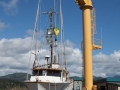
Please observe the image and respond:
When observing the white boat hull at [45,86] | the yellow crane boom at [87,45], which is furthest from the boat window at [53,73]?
the yellow crane boom at [87,45]

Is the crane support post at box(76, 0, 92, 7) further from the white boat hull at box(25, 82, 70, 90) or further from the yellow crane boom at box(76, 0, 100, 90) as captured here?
the white boat hull at box(25, 82, 70, 90)

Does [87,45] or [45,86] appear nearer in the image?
[87,45]

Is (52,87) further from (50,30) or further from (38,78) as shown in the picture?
(50,30)

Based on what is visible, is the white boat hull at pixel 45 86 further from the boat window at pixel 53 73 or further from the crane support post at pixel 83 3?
the crane support post at pixel 83 3

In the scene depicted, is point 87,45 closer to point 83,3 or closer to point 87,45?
point 87,45

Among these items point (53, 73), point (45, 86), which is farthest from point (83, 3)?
point (53, 73)

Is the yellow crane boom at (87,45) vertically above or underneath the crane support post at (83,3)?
underneath

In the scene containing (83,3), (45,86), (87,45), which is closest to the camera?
(87,45)

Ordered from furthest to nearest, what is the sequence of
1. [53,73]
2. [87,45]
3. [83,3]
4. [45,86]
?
[53,73]
[45,86]
[83,3]
[87,45]

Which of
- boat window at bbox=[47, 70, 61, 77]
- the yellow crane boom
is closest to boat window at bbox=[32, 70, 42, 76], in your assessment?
boat window at bbox=[47, 70, 61, 77]

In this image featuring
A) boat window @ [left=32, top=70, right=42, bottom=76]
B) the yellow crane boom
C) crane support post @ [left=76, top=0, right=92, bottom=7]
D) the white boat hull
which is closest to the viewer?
the yellow crane boom

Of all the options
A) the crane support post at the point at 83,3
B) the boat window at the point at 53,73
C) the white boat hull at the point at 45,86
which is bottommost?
the white boat hull at the point at 45,86

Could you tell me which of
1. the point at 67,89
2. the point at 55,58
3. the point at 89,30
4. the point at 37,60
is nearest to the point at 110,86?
the point at 67,89

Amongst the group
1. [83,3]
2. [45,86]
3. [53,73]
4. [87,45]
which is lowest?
[45,86]
